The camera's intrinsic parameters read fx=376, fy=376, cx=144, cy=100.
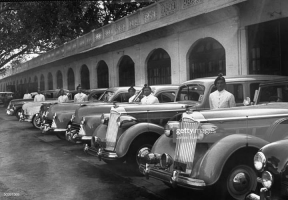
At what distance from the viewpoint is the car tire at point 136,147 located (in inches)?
256

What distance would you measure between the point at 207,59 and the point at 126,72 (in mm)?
7632

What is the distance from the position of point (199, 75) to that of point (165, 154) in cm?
1100

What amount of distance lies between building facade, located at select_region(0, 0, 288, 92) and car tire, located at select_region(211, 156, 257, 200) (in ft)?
26.1

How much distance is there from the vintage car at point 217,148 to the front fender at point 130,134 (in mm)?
773

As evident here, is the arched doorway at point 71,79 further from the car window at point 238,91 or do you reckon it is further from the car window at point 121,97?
the car window at point 238,91

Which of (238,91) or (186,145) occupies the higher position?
(238,91)

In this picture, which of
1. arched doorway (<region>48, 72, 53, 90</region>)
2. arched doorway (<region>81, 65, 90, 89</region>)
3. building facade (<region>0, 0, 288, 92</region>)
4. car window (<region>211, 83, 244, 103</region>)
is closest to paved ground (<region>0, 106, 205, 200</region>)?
car window (<region>211, 83, 244, 103</region>)

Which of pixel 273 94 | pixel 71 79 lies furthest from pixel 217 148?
pixel 71 79

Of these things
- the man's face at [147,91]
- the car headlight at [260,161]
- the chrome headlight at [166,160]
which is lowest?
the chrome headlight at [166,160]

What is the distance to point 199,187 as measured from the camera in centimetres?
435

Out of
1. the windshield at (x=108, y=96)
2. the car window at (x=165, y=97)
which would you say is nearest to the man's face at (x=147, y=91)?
the car window at (x=165, y=97)

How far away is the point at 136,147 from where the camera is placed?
6.54m

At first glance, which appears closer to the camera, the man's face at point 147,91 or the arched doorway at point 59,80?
the man's face at point 147,91

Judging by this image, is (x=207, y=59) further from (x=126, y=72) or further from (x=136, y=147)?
(x=136, y=147)
